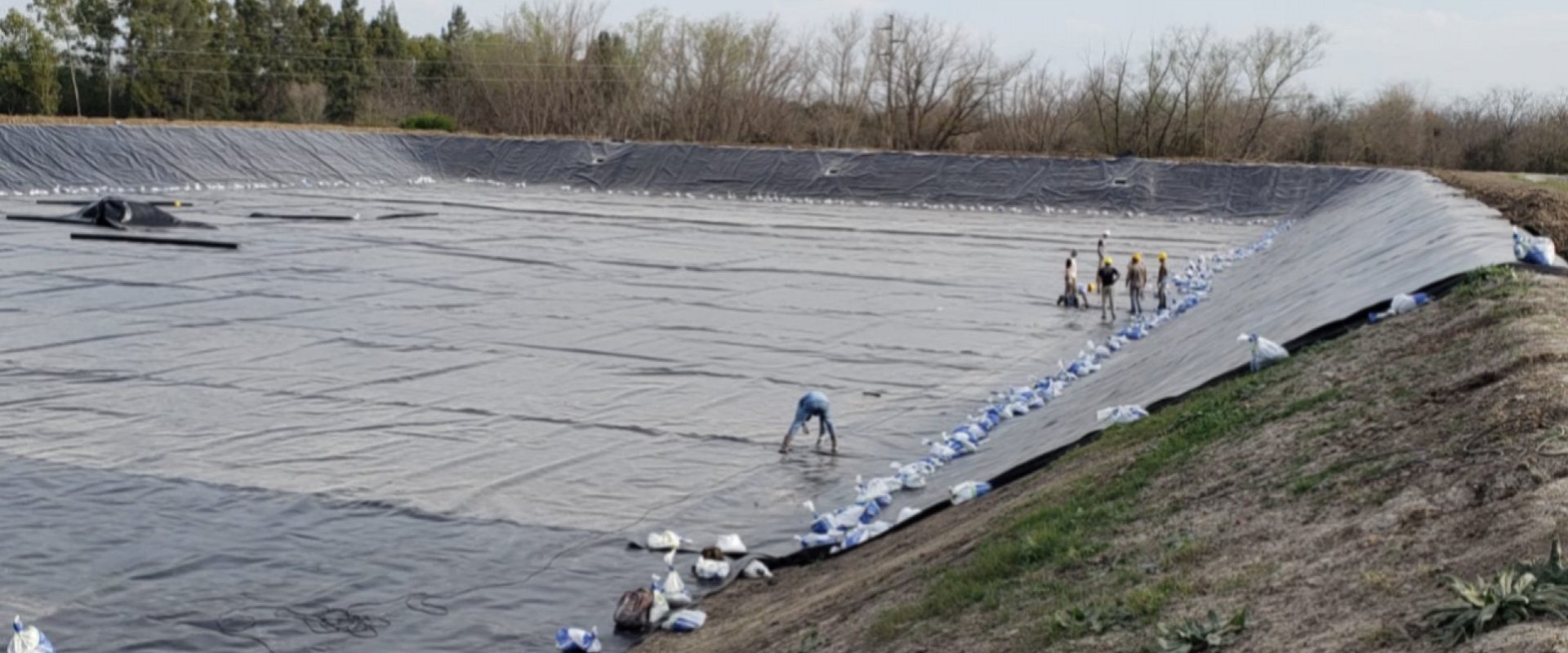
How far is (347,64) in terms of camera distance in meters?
79.9

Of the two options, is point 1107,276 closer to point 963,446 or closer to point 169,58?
point 963,446

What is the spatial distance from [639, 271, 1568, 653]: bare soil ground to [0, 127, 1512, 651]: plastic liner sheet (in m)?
1.77

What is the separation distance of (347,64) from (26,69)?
19041 millimetres

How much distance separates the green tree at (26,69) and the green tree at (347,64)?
15.1 m

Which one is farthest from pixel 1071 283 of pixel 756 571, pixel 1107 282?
pixel 756 571

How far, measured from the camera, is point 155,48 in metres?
69.8

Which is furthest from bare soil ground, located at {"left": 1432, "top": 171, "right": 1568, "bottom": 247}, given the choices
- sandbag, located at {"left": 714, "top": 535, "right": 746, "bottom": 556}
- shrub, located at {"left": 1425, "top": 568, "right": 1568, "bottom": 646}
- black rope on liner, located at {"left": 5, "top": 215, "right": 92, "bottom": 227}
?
black rope on liner, located at {"left": 5, "top": 215, "right": 92, "bottom": 227}

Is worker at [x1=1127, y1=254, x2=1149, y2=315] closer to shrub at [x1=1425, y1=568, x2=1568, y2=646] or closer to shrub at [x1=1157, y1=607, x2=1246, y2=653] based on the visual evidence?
shrub at [x1=1157, y1=607, x2=1246, y2=653]

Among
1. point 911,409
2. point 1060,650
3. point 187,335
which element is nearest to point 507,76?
point 187,335

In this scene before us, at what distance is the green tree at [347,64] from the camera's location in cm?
7731

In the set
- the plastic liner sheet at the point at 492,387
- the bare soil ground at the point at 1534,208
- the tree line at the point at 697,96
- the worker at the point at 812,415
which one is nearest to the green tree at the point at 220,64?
the tree line at the point at 697,96

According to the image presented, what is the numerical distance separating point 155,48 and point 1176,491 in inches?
2778

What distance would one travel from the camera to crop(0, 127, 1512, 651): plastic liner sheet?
31.3ft

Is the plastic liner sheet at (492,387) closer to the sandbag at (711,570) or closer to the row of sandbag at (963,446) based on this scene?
the row of sandbag at (963,446)
